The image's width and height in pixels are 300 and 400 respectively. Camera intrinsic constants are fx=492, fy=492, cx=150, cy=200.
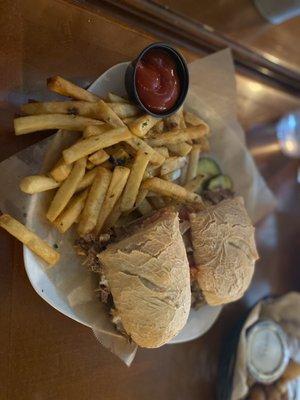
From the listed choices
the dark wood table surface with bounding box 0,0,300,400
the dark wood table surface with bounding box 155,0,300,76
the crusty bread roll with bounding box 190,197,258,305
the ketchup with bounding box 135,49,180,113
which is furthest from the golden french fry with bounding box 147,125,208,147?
the dark wood table surface with bounding box 155,0,300,76

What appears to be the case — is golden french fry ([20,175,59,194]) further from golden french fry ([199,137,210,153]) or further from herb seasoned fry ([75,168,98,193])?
golden french fry ([199,137,210,153])

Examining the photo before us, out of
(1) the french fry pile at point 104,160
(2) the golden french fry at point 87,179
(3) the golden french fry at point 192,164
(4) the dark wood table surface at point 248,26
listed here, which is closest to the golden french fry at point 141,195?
(1) the french fry pile at point 104,160

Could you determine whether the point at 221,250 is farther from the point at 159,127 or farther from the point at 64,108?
the point at 64,108

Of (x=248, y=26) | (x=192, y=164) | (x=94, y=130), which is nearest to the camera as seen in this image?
(x=94, y=130)

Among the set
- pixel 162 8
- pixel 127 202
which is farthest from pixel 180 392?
pixel 162 8

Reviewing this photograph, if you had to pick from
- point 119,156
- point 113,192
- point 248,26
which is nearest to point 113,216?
point 113,192

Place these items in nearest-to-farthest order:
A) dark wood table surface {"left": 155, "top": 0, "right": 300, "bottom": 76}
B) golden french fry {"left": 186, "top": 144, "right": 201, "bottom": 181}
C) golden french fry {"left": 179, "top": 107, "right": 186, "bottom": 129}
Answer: golden french fry {"left": 179, "top": 107, "right": 186, "bottom": 129} < golden french fry {"left": 186, "top": 144, "right": 201, "bottom": 181} < dark wood table surface {"left": 155, "top": 0, "right": 300, "bottom": 76}
